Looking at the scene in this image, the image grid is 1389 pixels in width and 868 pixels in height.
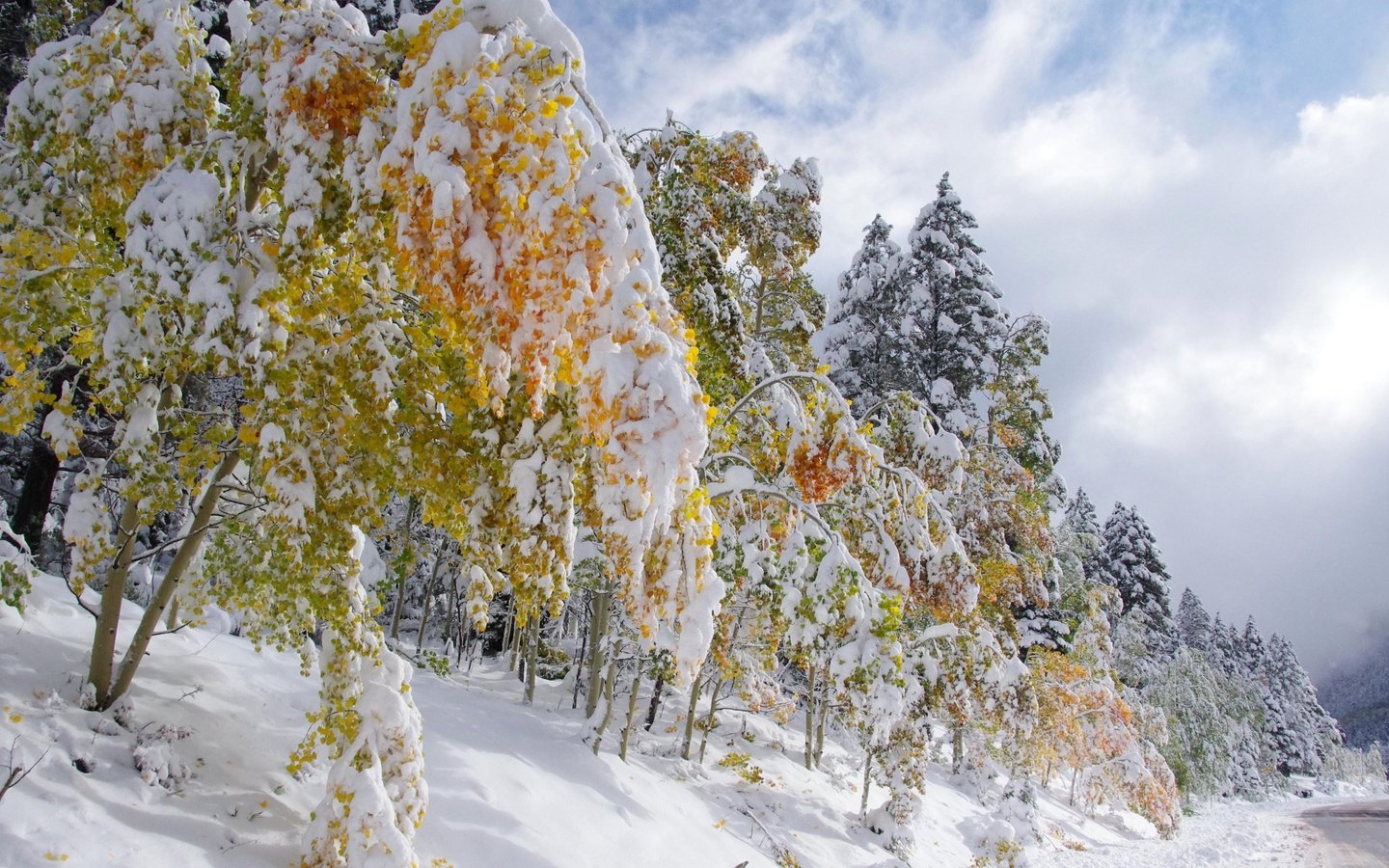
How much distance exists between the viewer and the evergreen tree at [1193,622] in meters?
56.6

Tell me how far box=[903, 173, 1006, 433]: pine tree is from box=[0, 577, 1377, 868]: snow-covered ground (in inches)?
393

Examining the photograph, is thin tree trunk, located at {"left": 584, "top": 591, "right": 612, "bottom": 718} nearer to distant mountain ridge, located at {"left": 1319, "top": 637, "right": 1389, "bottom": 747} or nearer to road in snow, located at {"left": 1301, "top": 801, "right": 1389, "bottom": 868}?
road in snow, located at {"left": 1301, "top": 801, "right": 1389, "bottom": 868}

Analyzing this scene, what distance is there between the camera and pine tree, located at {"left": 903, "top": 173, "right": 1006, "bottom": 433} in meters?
18.6

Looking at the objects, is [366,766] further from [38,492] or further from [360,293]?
[38,492]

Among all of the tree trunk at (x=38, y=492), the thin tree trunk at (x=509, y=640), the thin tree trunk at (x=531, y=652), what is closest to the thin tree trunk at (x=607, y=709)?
the thin tree trunk at (x=531, y=652)

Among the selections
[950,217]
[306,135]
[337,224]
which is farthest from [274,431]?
[950,217]

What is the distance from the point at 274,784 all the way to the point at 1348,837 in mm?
35346

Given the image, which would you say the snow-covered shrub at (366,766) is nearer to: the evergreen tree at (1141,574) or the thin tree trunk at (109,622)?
the thin tree trunk at (109,622)

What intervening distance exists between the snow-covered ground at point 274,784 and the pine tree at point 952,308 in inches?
393

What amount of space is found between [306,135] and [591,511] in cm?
202

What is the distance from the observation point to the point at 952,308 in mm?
19438

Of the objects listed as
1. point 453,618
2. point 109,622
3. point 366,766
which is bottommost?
point 366,766

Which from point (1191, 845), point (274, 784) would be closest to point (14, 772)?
point (274, 784)

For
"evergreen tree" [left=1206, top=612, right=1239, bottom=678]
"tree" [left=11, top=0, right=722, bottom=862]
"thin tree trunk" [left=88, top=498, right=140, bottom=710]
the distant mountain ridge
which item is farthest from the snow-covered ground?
the distant mountain ridge
